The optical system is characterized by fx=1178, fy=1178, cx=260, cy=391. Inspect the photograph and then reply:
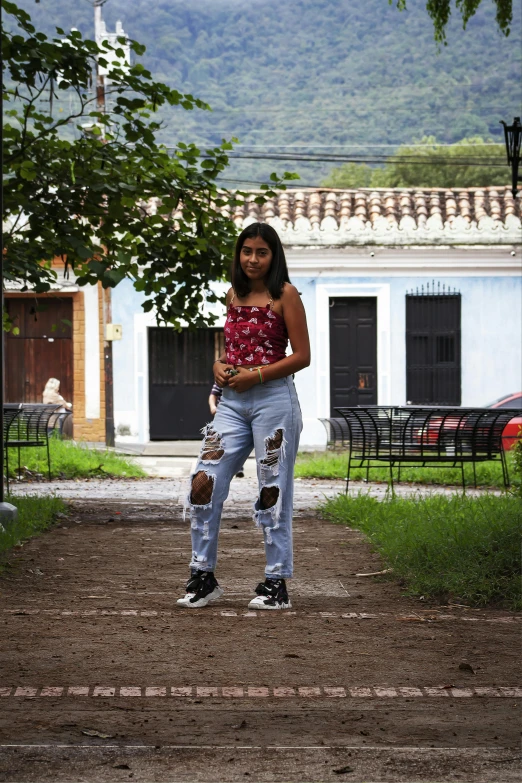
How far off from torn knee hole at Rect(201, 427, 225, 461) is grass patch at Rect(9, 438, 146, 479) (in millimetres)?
8448

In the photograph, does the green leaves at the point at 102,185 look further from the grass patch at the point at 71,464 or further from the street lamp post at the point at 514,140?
the street lamp post at the point at 514,140

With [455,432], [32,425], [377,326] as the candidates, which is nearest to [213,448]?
[455,432]

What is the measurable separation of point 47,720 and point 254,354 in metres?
2.41

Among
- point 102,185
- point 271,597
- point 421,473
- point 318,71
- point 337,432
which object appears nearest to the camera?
point 271,597

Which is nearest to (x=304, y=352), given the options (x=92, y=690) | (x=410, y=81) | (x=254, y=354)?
(x=254, y=354)

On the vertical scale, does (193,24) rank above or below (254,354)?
above

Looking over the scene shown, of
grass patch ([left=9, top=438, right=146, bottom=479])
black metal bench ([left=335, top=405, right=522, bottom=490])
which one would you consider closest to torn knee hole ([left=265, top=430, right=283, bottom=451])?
black metal bench ([left=335, top=405, right=522, bottom=490])

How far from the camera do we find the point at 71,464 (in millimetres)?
14898

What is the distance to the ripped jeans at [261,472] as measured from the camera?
5.52 meters

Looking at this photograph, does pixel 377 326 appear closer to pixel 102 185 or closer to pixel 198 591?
pixel 102 185

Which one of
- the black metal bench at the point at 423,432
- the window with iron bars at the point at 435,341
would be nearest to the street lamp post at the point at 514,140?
the black metal bench at the point at 423,432

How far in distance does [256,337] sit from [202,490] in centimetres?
76

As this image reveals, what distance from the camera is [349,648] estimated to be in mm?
4656

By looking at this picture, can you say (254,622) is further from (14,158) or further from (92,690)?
(14,158)
